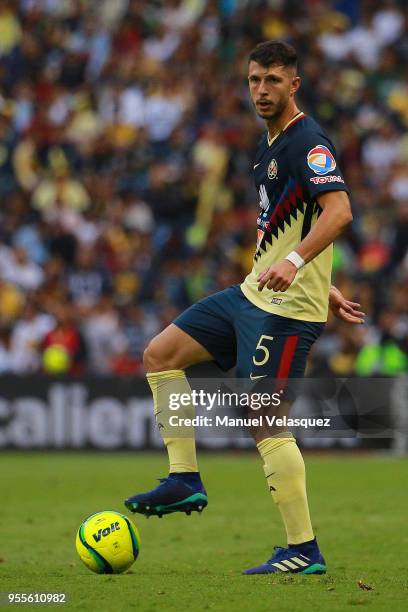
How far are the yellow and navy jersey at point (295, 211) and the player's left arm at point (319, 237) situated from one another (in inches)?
5.4

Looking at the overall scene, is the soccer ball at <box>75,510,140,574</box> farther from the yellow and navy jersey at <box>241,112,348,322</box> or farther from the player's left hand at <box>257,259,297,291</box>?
the player's left hand at <box>257,259,297,291</box>

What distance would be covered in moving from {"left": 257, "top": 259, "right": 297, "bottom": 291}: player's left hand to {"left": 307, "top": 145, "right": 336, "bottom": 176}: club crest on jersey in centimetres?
57

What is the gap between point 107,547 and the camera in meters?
6.36

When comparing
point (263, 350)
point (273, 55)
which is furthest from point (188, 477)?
point (273, 55)

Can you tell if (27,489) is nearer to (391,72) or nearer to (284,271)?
(284,271)

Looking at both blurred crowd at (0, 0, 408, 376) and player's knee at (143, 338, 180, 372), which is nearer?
player's knee at (143, 338, 180, 372)

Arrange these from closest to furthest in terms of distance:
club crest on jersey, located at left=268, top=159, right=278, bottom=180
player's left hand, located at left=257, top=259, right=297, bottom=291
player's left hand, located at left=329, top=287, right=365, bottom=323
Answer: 1. player's left hand, located at left=257, top=259, right=297, bottom=291
2. club crest on jersey, located at left=268, top=159, right=278, bottom=180
3. player's left hand, located at left=329, top=287, right=365, bottom=323

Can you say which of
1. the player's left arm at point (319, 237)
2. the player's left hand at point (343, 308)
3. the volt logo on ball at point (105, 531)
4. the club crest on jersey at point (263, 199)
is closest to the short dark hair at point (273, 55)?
the club crest on jersey at point (263, 199)

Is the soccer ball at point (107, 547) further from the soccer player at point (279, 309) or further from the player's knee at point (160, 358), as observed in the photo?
the player's knee at point (160, 358)

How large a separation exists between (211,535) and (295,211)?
3.31 meters

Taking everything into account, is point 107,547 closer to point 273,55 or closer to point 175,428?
point 175,428

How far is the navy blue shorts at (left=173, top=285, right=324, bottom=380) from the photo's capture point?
6.19 metres

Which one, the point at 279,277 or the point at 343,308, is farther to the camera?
the point at 343,308

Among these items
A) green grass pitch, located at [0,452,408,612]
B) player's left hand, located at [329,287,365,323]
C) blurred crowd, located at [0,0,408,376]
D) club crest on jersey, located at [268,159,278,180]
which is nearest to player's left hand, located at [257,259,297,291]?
club crest on jersey, located at [268,159,278,180]
